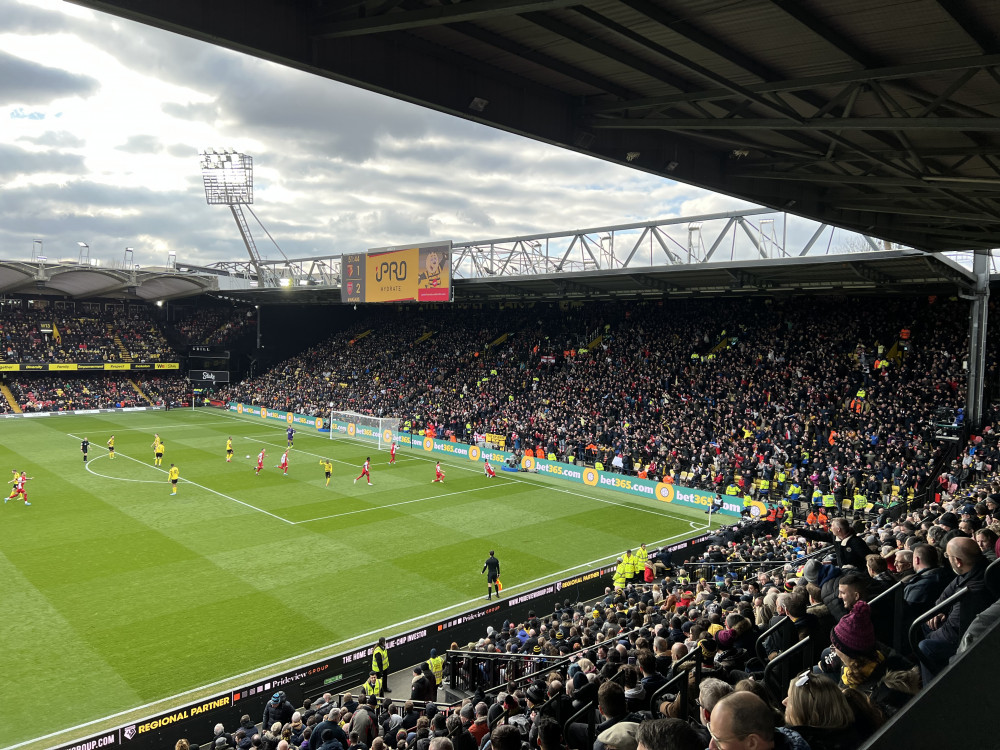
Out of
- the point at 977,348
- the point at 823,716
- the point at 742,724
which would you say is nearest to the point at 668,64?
the point at 823,716

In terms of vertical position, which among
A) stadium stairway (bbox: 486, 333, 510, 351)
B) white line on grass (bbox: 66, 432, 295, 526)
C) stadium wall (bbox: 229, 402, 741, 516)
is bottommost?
white line on grass (bbox: 66, 432, 295, 526)

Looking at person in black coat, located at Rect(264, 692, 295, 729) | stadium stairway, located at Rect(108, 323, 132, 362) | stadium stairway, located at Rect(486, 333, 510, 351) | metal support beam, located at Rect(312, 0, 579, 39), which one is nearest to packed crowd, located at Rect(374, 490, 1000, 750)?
person in black coat, located at Rect(264, 692, 295, 729)

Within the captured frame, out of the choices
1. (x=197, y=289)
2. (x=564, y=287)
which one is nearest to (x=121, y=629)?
(x=564, y=287)

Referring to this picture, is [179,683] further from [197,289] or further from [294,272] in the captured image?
[197,289]

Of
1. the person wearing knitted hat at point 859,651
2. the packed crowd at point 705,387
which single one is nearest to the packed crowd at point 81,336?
the packed crowd at point 705,387

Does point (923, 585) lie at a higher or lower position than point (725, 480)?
higher

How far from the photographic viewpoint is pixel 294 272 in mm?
55625

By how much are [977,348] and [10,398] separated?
213 feet

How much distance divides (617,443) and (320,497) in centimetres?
1451

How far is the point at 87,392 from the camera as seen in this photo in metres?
60.6

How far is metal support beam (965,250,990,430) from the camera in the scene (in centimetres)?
2631

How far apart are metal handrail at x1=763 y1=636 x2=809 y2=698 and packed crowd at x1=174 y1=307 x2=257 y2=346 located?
223 feet

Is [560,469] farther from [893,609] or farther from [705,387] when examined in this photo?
[893,609]

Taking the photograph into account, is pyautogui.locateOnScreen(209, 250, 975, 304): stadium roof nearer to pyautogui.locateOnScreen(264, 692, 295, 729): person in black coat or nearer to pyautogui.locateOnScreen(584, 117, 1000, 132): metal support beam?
pyautogui.locateOnScreen(584, 117, 1000, 132): metal support beam
